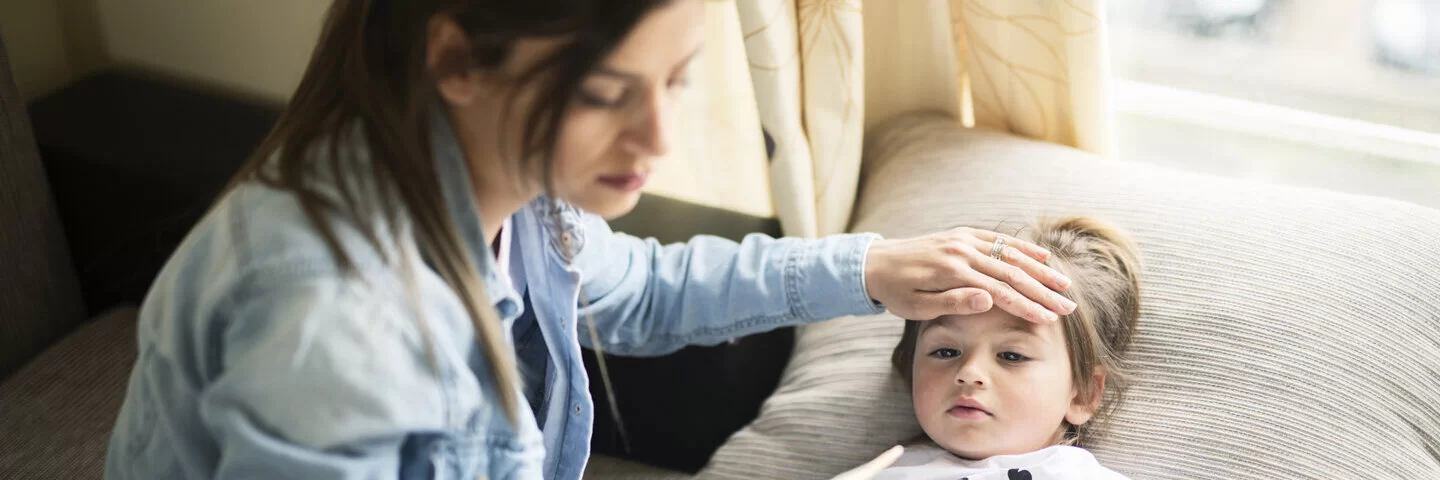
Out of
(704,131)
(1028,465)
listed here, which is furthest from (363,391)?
(704,131)

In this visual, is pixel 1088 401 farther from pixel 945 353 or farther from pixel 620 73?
pixel 620 73

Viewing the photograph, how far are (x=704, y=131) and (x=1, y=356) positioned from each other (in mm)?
888

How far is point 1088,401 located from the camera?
1.09m

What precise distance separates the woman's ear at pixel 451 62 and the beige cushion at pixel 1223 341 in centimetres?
60

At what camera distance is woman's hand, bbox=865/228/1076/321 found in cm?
98

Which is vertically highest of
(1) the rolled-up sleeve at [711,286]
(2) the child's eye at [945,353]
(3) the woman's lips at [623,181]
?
(3) the woman's lips at [623,181]

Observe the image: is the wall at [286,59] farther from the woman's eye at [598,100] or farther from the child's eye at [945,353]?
the woman's eye at [598,100]

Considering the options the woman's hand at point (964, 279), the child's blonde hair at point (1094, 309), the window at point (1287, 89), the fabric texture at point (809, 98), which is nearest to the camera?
the woman's hand at point (964, 279)

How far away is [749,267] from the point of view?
110 centimetres

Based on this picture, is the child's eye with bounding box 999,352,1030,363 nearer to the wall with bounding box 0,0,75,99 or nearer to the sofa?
the sofa

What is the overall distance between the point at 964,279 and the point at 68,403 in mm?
1034

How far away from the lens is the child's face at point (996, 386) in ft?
3.48

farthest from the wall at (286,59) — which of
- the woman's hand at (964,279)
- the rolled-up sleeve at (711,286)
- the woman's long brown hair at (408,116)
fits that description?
the woman's long brown hair at (408,116)

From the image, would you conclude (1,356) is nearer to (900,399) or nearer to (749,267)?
(749,267)
